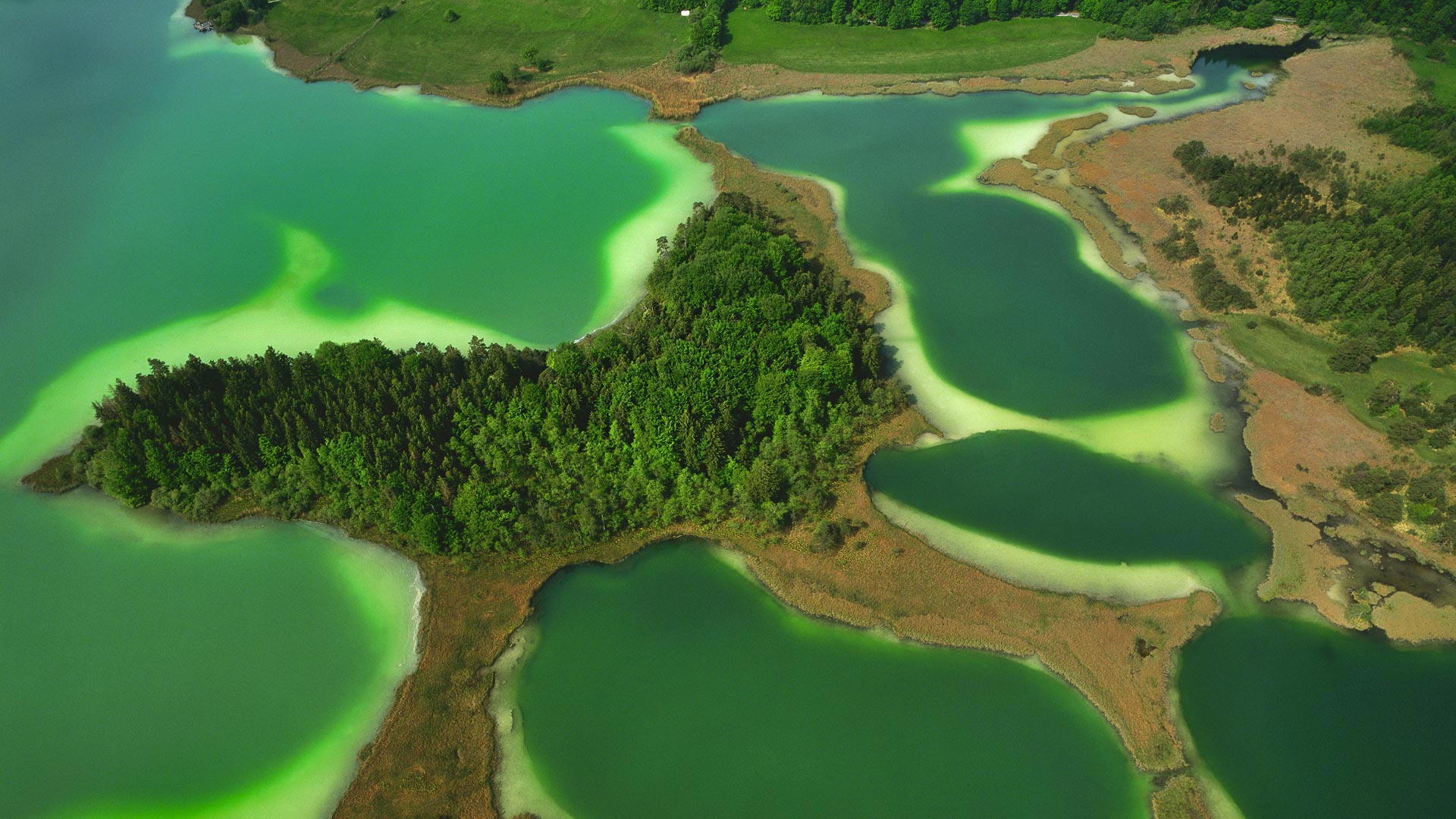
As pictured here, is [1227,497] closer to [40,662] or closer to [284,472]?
[284,472]

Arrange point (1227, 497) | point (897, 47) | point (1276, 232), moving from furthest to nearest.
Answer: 1. point (897, 47)
2. point (1276, 232)
3. point (1227, 497)

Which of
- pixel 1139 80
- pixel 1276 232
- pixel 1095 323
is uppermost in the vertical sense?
pixel 1139 80

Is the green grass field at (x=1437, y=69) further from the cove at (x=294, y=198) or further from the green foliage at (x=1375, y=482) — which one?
the cove at (x=294, y=198)

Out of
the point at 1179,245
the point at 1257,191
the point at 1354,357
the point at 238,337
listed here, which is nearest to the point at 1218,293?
the point at 1179,245

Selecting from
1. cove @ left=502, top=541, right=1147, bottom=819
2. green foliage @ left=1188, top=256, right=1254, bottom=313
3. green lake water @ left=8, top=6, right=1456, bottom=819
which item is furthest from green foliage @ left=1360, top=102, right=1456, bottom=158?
cove @ left=502, top=541, right=1147, bottom=819

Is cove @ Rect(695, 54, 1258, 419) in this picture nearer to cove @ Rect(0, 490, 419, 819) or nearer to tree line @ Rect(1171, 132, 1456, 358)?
tree line @ Rect(1171, 132, 1456, 358)

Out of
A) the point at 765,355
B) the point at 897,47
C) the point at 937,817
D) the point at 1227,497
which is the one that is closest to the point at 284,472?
the point at 765,355
